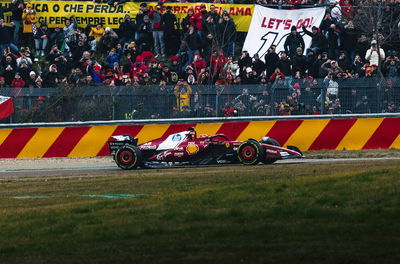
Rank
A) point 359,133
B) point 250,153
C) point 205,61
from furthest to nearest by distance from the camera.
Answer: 1. point 205,61
2. point 359,133
3. point 250,153

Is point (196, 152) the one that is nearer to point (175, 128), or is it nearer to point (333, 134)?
point (175, 128)

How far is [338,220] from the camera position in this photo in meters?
11.3

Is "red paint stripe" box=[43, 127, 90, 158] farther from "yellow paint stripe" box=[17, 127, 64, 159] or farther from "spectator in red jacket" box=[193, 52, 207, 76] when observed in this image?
"spectator in red jacket" box=[193, 52, 207, 76]

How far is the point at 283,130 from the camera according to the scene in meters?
24.7

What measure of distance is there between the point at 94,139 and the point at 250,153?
4836 millimetres

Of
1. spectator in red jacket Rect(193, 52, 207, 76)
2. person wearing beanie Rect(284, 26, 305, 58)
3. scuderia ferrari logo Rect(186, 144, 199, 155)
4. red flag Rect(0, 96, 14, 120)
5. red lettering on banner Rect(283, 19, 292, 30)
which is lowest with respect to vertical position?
scuderia ferrari logo Rect(186, 144, 199, 155)

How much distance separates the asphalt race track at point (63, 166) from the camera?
21.3 m

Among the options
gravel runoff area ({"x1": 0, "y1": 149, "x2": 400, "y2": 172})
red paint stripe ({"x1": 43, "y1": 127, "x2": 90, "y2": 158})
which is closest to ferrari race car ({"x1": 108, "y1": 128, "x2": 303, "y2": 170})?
gravel runoff area ({"x1": 0, "y1": 149, "x2": 400, "y2": 172})

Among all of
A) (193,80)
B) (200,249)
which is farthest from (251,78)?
(200,249)

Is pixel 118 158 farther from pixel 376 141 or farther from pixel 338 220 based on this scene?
pixel 338 220

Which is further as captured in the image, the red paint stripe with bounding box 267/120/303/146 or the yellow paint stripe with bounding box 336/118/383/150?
the yellow paint stripe with bounding box 336/118/383/150

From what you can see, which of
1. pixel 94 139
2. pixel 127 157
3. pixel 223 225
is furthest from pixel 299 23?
pixel 223 225

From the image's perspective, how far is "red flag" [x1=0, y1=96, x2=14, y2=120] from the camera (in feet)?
78.6

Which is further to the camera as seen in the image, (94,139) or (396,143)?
(396,143)
